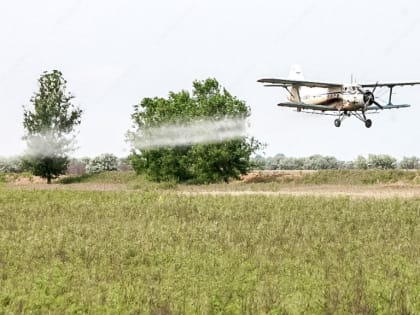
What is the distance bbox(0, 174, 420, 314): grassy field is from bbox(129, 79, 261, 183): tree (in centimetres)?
2812

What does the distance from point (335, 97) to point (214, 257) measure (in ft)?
94.4

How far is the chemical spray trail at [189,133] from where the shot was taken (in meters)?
56.3

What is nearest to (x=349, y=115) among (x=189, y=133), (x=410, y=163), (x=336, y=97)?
(x=336, y=97)

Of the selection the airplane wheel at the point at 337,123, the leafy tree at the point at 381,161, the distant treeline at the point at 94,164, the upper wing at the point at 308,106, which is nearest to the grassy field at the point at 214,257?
the airplane wheel at the point at 337,123

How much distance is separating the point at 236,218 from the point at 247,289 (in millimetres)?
11855

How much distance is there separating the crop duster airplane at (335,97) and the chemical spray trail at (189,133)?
968 cm

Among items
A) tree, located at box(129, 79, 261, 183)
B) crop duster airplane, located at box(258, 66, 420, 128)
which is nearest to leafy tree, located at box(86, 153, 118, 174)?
tree, located at box(129, 79, 261, 183)

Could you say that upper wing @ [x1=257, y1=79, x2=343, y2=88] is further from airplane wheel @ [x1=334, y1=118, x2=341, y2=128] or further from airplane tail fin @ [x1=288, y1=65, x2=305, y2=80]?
airplane tail fin @ [x1=288, y1=65, x2=305, y2=80]

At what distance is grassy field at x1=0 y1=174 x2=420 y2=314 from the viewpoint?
10602 millimetres

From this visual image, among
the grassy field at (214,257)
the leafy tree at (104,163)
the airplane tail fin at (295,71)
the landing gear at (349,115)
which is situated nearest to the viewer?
the grassy field at (214,257)

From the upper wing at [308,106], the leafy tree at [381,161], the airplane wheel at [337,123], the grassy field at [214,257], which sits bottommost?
the grassy field at [214,257]

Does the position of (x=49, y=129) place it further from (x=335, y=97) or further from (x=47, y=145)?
(x=335, y=97)

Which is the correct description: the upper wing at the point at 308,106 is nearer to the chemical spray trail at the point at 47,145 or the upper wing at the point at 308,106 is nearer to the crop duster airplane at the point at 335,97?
the crop duster airplane at the point at 335,97

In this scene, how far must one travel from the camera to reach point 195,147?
56.8 metres
